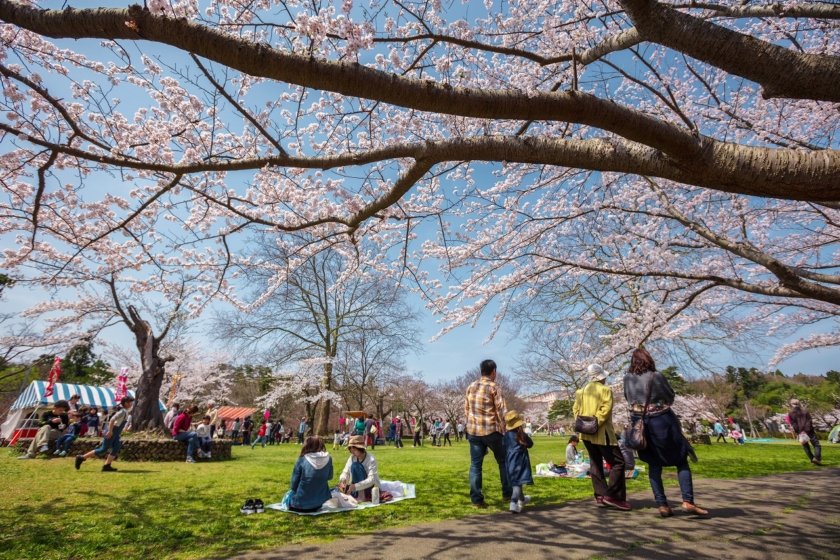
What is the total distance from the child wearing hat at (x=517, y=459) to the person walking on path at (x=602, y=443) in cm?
65

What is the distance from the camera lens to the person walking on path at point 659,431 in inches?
149

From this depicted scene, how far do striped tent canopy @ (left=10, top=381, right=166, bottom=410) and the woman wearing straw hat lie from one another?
1336 cm

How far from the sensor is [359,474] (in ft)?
15.5

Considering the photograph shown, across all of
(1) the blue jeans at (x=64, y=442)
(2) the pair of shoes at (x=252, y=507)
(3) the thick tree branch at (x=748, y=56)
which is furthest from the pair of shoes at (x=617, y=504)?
(1) the blue jeans at (x=64, y=442)

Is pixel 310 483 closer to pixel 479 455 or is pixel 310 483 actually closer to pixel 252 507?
pixel 252 507

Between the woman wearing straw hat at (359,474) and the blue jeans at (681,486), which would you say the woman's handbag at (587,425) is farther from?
the woman wearing straw hat at (359,474)

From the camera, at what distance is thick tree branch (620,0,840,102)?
2.27 m

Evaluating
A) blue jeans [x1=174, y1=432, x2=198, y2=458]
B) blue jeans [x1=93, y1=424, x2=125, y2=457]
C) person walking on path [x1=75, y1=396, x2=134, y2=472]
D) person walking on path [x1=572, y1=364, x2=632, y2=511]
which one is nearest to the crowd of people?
person walking on path [x1=572, y1=364, x2=632, y2=511]

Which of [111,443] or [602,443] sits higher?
[602,443]

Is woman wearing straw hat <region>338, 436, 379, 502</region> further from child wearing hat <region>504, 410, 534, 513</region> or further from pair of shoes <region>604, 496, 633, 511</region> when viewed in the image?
pair of shoes <region>604, 496, 633, 511</region>

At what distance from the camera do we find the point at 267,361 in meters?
21.1

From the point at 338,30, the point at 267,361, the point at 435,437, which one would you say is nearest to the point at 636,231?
the point at 338,30

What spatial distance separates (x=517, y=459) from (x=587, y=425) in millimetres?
825

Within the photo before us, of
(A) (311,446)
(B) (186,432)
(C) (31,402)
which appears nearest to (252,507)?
(A) (311,446)
